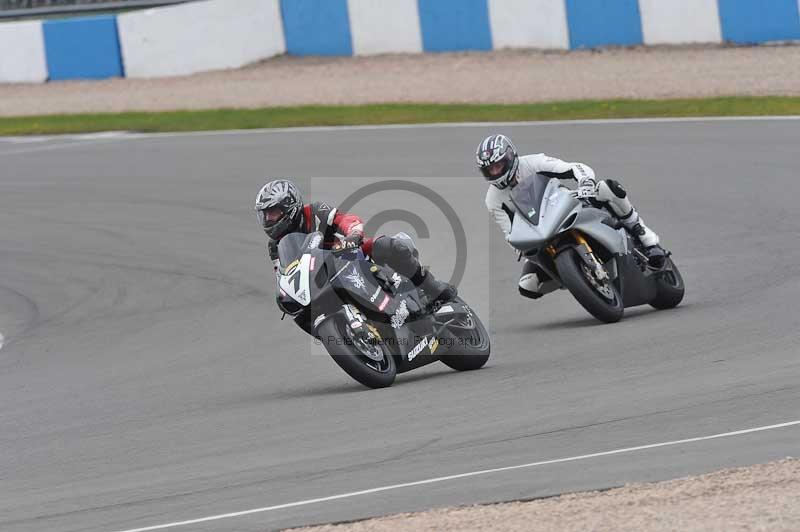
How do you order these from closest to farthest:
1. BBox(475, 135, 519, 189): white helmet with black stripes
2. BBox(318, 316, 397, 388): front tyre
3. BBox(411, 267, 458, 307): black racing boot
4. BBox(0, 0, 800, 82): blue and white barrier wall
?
1. BBox(318, 316, 397, 388): front tyre
2. BBox(411, 267, 458, 307): black racing boot
3. BBox(475, 135, 519, 189): white helmet with black stripes
4. BBox(0, 0, 800, 82): blue and white barrier wall

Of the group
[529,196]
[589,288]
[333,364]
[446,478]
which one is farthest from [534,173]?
[446,478]

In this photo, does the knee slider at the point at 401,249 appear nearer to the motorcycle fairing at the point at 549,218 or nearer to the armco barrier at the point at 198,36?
the motorcycle fairing at the point at 549,218

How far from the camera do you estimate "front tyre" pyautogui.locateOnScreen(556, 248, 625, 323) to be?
9508mm

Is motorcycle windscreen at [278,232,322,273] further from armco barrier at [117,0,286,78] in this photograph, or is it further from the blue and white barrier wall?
armco barrier at [117,0,286,78]

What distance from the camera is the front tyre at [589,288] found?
9.51 meters

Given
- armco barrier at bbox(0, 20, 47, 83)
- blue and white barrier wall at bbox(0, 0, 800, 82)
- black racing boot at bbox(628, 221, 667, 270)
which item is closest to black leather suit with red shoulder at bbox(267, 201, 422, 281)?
black racing boot at bbox(628, 221, 667, 270)

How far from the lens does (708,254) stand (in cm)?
1209

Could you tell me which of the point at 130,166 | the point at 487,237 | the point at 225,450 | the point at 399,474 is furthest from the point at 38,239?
the point at 399,474

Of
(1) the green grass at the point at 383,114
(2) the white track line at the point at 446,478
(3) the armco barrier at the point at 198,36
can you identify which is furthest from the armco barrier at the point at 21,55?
(2) the white track line at the point at 446,478

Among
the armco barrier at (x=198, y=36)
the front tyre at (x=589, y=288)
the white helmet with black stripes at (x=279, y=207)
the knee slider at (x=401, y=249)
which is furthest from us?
the armco barrier at (x=198, y=36)

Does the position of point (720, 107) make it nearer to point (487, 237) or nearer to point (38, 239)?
point (487, 237)

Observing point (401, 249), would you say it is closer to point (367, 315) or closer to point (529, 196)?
point (367, 315)

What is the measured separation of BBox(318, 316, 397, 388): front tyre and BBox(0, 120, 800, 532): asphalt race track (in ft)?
0.61

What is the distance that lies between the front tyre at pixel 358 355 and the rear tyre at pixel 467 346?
459mm
